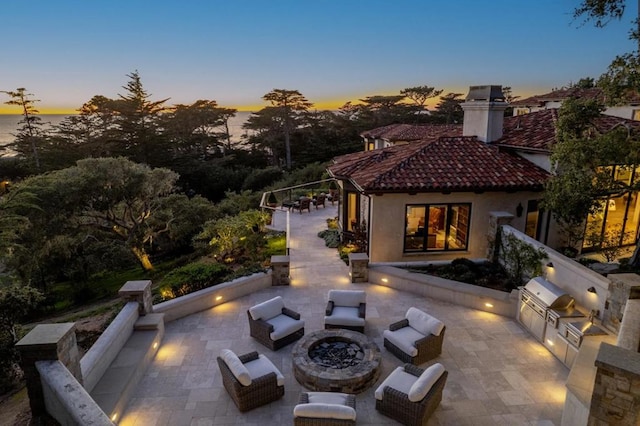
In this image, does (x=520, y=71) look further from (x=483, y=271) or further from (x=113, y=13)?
(x=113, y=13)

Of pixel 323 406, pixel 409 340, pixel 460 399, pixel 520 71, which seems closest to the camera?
pixel 323 406

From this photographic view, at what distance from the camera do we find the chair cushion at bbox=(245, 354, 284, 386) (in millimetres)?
6469

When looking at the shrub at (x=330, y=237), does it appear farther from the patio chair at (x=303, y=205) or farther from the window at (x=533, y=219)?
the window at (x=533, y=219)

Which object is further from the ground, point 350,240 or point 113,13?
point 113,13

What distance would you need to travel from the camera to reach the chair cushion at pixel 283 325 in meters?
8.07

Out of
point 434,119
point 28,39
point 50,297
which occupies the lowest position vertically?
point 50,297

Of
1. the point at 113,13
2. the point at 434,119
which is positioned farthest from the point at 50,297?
the point at 434,119

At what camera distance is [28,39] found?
23.7 m

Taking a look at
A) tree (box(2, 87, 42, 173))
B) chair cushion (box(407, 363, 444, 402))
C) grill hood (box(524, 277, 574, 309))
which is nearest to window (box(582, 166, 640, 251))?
grill hood (box(524, 277, 574, 309))

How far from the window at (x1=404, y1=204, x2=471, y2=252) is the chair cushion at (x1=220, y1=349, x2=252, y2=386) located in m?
8.06

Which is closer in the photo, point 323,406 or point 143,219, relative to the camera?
point 323,406

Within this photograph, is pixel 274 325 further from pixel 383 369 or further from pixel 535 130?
pixel 535 130

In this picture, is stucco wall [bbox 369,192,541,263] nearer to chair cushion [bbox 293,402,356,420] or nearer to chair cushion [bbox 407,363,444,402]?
chair cushion [bbox 407,363,444,402]

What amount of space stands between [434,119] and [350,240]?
140 feet
